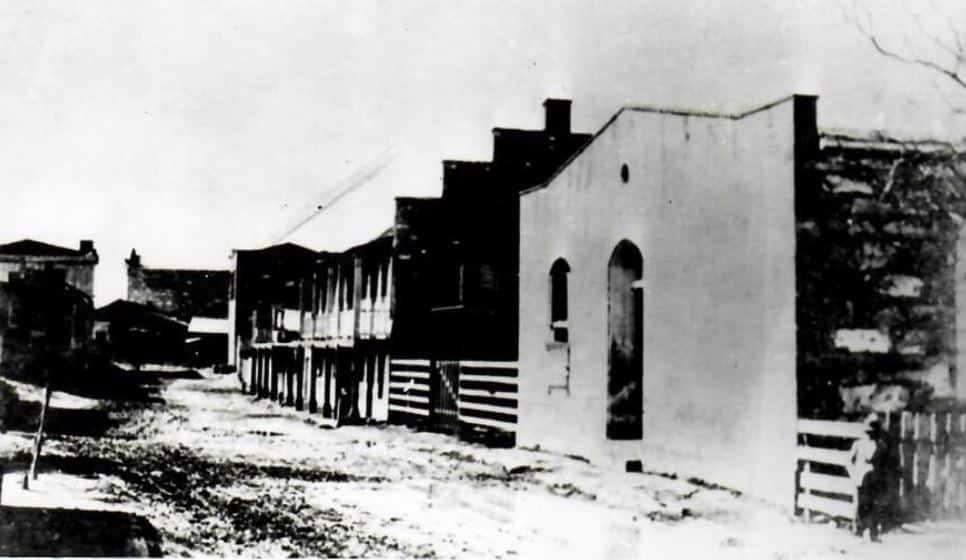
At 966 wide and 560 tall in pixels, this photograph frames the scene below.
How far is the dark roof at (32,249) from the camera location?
8.15m

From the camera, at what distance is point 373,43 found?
8.67 m

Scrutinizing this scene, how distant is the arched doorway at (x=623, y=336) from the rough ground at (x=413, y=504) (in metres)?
0.74

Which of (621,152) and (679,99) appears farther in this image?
(621,152)

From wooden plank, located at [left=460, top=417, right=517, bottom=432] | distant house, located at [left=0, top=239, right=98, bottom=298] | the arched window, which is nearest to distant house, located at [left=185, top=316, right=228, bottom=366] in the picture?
wooden plank, located at [left=460, top=417, right=517, bottom=432]

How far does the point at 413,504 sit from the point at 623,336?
3905 millimetres

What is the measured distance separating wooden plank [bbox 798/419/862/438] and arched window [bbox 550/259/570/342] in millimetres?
5204

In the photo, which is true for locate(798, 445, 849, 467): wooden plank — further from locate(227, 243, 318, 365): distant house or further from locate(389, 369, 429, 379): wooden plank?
locate(227, 243, 318, 365): distant house

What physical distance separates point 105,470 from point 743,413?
6.64m

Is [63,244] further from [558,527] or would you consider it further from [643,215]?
[643,215]

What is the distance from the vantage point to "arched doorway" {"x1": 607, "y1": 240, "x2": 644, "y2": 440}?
12.2m

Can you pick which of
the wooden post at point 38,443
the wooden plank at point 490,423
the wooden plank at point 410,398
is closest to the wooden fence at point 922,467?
the wooden post at point 38,443

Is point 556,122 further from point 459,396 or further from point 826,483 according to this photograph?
point 826,483

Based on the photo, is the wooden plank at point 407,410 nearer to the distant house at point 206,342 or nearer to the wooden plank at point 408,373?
the wooden plank at point 408,373

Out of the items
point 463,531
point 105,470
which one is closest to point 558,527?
point 463,531
